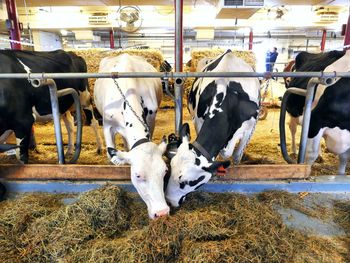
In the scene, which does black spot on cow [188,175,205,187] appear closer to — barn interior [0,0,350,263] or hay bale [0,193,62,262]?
barn interior [0,0,350,263]

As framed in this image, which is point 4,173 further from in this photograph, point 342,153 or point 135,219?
point 342,153

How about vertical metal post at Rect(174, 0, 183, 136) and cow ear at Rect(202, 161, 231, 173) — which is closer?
cow ear at Rect(202, 161, 231, 173)

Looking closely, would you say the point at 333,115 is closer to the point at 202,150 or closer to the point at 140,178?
the point at 202,150

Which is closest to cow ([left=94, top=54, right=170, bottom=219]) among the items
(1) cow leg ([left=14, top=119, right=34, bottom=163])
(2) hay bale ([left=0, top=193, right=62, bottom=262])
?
(2) hay bale ([left=0, top=193, right=62, bottom=262])

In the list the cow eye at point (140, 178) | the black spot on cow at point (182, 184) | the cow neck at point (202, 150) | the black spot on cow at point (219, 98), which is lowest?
the black spot on cow at point (182, 184)

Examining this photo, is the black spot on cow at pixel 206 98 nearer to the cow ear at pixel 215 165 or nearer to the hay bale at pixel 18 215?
the cow ear at pixel 215 165

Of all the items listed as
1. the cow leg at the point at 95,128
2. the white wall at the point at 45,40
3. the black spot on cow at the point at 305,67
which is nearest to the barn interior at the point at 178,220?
the black spot on cow at the point at 305,67

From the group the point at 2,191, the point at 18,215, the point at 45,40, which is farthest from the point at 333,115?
the point at 45,40

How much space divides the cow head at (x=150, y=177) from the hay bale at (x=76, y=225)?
251mm

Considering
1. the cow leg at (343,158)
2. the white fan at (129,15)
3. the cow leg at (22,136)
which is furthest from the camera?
the white fan at (129,15)

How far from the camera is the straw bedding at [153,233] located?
167 centimetres

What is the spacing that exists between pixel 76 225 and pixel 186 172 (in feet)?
2.77

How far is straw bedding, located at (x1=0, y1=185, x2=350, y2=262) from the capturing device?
167 centimetres

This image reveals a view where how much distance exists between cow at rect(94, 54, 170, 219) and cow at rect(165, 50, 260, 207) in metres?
0.17
